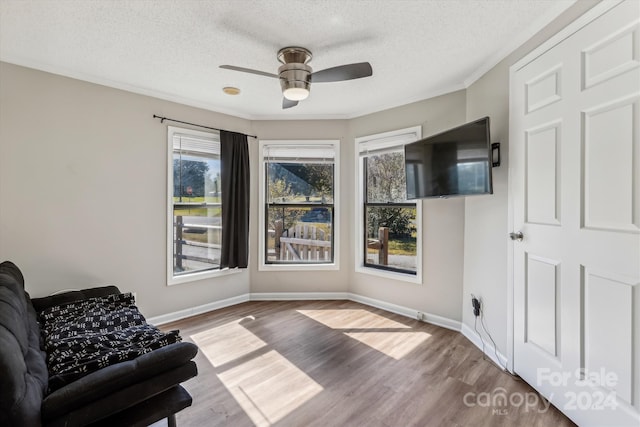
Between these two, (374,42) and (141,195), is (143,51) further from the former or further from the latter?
(374,42)

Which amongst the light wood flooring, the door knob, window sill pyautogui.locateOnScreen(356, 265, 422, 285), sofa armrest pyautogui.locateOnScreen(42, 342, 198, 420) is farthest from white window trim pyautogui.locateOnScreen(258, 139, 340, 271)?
sofa armrest pyautogui.locateOnScreen(42, 342, 198, 420)

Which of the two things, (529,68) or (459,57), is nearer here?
(529,68)

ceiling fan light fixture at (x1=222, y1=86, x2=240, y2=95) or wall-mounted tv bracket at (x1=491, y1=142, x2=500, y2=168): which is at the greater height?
ceiling fan light fixture at (x1=222, y1=86, x2=240, y2=95)

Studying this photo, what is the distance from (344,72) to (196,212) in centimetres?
246

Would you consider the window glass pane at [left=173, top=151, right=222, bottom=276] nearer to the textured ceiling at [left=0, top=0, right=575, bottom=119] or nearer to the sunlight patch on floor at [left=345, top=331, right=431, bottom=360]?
the textured ceiling at [left=0, top=0, right=575, bottom=119]

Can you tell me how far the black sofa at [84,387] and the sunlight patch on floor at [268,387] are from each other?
0.53 m

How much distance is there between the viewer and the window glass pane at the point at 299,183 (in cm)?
410

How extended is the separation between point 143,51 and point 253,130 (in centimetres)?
176

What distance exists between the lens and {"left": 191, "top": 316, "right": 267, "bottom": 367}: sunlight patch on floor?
2551 millimetres

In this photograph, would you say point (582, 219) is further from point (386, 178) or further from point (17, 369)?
point (17, 369)

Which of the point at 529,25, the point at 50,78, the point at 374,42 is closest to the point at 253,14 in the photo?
the point at 374,42

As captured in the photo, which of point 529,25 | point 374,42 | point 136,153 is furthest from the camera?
point 136,153

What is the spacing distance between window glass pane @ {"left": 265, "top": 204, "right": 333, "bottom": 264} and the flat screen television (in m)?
1.38

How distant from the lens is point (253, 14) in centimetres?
188
